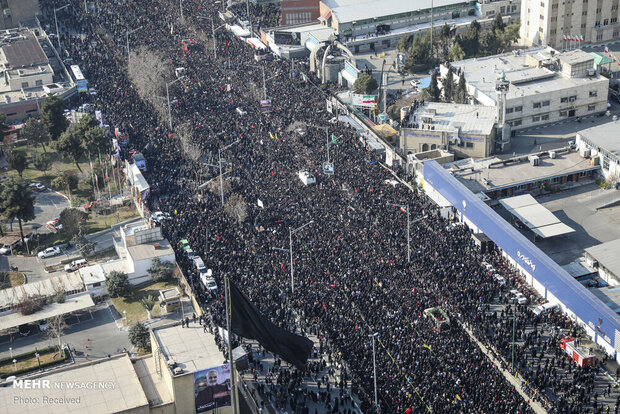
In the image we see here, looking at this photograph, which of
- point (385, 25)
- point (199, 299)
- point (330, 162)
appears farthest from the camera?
point (385, 25)

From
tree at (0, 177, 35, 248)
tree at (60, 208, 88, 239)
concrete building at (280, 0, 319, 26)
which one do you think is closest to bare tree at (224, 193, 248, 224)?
tree at (60, 208, 88, 239)

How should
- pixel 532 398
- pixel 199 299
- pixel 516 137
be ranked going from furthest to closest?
pixel 516 137
pixel 199 299
pixel 532 398

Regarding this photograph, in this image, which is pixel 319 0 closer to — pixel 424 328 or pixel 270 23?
pixel 270 23

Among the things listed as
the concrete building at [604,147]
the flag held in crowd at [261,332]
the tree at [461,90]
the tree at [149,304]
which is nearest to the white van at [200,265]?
the tree at [149,304]

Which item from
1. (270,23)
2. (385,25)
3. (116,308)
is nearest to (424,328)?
(116,308)

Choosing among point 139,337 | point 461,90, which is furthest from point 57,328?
point 461,90

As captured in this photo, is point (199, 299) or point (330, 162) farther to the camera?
point (330, 162)

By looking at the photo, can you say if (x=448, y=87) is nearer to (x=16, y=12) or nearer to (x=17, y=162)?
(x=17, y=162)

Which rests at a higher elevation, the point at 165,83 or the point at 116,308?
the point at 165,83
